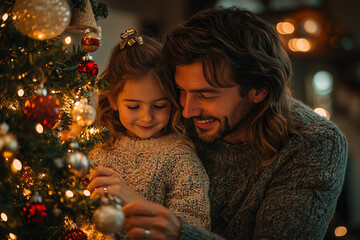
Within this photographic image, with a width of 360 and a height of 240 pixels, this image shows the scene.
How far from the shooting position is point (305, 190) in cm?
126

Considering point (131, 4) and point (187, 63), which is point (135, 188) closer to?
point (187, 63)

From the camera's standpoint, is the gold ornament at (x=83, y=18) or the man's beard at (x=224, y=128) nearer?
the gold ornament at (x=83, y=18)

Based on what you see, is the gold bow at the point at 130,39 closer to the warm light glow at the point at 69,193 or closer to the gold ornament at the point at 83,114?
the gold ornament at the point at 83,114

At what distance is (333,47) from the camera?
12.3 ft

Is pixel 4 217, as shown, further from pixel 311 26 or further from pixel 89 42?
pixel 311 26

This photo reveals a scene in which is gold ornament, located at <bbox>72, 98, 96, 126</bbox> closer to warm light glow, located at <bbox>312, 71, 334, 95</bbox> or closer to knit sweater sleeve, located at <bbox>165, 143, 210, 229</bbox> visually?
knit sweater sleeve, located at <bbox>165, 143, 210, 229</bbox>

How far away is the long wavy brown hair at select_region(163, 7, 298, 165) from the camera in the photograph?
4.57 feet

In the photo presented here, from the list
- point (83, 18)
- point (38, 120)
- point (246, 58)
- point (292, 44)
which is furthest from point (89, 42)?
point (292, 44)

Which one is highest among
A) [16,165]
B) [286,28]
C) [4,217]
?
[286,28]

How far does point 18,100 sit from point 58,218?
308 mm

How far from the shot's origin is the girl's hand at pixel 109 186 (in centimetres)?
109

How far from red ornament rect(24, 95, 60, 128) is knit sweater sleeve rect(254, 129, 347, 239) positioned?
31.2 inches

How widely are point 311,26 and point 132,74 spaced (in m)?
2.95

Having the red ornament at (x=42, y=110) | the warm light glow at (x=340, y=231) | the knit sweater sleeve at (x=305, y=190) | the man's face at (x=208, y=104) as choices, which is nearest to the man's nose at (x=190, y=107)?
the man's face at (x=208, y=104)
